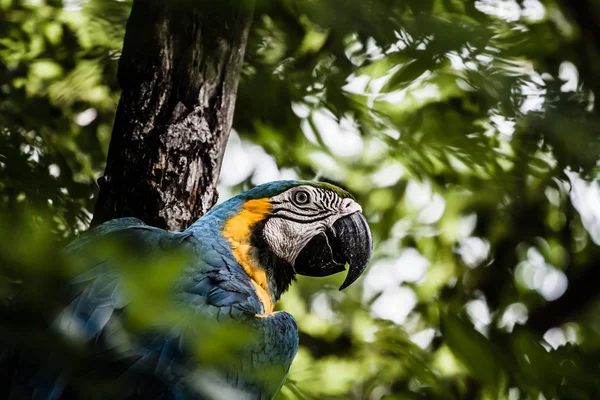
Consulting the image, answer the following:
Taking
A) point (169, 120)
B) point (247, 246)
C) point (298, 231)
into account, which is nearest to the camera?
point (169, 120)

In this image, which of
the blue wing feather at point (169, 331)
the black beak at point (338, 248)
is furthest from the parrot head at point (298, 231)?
the blue wing feather at point (169, 331)

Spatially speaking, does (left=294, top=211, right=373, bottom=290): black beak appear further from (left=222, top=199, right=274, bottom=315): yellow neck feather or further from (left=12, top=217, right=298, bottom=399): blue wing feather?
(left=12, top=217, right=298, bottom=399): blue wing feather

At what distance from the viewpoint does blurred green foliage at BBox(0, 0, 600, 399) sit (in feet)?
3.43

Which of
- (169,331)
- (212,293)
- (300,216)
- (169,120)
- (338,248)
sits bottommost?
(338,248)

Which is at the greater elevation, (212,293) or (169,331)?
(169,331)

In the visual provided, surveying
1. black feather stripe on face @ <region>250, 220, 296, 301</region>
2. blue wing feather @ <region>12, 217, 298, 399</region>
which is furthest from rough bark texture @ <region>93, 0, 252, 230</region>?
black feather stripe on face @ <region>250, 220, 296, 301</region>

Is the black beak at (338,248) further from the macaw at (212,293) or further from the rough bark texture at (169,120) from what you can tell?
the rough bark texture at (169,120)

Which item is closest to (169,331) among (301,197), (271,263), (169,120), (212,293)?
(212,293)

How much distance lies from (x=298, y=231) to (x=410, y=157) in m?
0.56

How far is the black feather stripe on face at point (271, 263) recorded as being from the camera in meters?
2.47

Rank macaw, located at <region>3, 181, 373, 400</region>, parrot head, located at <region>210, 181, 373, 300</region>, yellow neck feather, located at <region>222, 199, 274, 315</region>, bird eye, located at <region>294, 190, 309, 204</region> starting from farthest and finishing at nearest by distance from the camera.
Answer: bird eye, located at <region>294, 190, 309, 204</region> < parrot head, located at <region>210, 181, 373, 300</region> < yellow neck feather, located at <region>222, 199, 274, 315</region> < macaw, located at <region>3, 181, 373, 400</region>

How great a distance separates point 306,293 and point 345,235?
1.63 meters

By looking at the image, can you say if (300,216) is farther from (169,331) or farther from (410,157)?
(169,331)

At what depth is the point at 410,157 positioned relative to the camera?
2.72m
